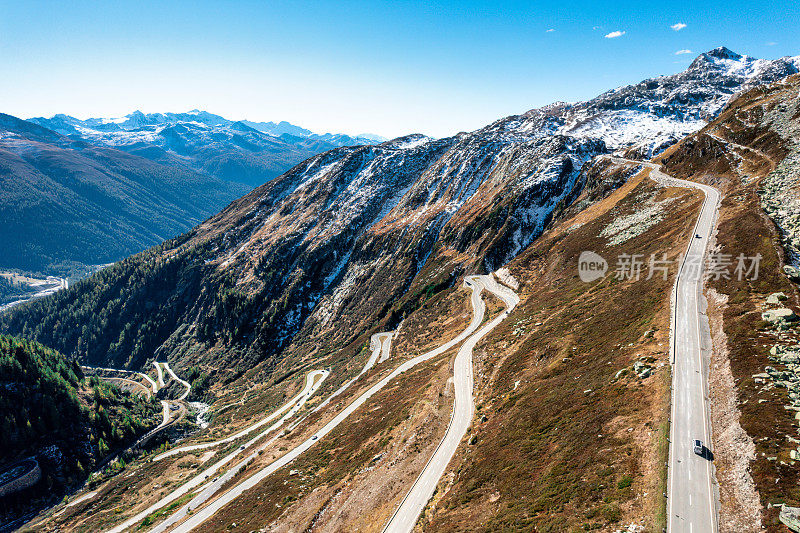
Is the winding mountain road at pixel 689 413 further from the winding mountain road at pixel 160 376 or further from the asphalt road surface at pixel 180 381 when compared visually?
the winding mountain road at pixel 160 376

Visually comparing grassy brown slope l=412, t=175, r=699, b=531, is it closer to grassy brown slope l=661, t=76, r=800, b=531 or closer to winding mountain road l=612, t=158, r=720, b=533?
winding mountain road l=612, t=158, r=720, b=533

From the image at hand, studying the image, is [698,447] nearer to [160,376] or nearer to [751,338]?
[751,338]

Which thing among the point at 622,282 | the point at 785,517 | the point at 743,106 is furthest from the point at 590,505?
the point at 743,106

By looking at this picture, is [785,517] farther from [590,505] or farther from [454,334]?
[454,334]

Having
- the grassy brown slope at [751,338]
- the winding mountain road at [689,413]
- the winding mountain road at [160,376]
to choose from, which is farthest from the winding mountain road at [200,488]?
the winding mountain road at [160,376]

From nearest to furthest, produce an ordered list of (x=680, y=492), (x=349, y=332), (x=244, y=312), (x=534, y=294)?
1. (x=680, y=492)
2. (x=534, y=294)
3. (x=349, y=332)
4. (x=244, y=312)

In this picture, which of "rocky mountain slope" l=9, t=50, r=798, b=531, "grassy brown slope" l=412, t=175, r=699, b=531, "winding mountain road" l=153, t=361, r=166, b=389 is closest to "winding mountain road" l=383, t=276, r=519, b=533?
"rocky mountain slope" l=9, t=50, r=798, b=531
